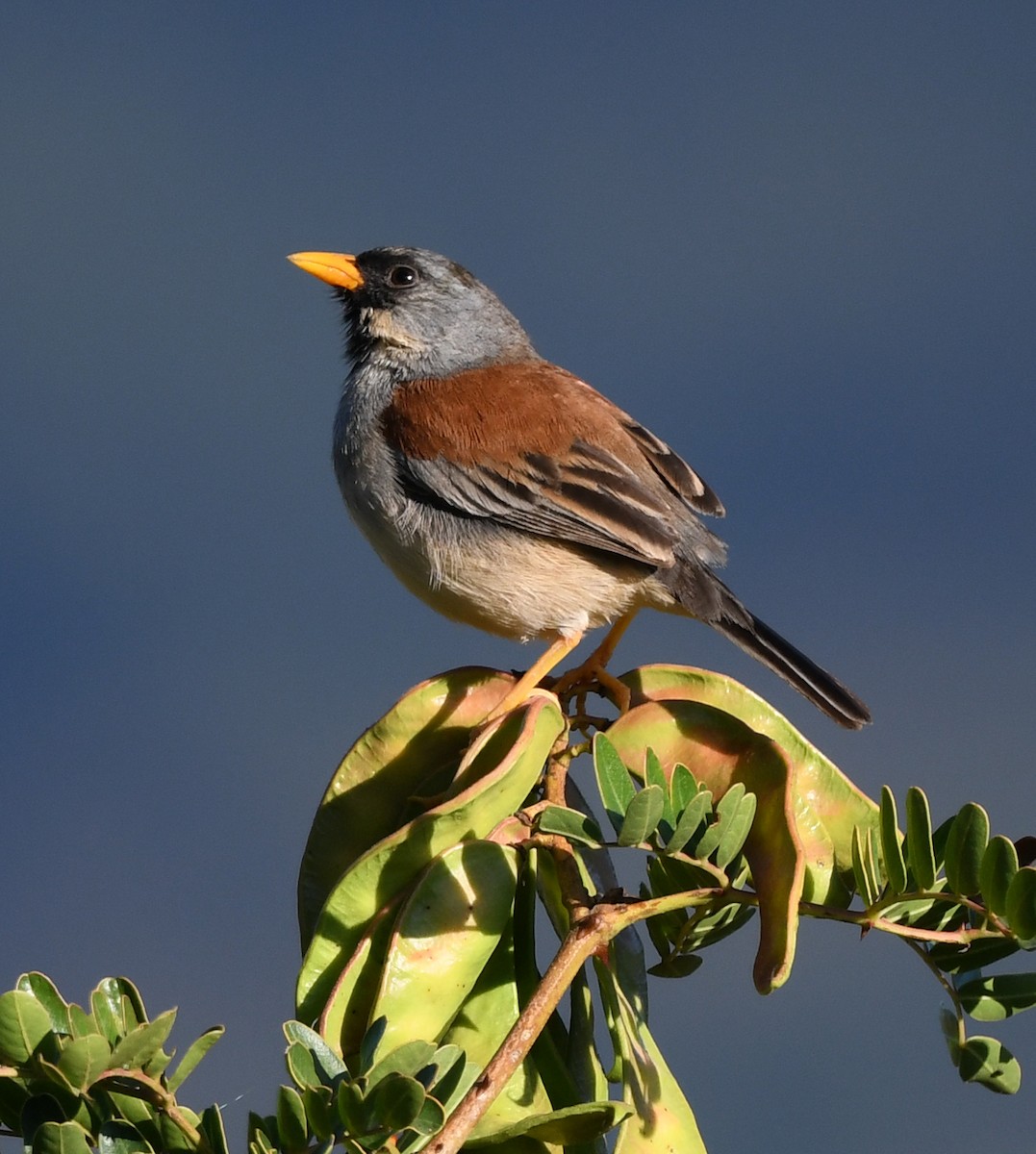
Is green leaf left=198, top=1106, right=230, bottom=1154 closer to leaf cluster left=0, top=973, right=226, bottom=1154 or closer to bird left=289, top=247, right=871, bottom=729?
leaf cluster left=0, top=973, right=226, bottom=1154

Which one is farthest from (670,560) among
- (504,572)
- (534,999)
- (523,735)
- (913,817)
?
(534,999)

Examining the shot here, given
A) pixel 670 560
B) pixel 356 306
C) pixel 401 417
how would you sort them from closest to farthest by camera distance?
1. pixel 670 560
2. pixel 401 417
3. pixel 356 306

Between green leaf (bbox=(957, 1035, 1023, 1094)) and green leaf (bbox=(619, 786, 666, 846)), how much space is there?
1.70 feet

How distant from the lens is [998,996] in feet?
6.17

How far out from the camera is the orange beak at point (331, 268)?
15.6 feet

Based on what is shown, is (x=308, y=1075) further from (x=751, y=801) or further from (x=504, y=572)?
(x=504, y=572)

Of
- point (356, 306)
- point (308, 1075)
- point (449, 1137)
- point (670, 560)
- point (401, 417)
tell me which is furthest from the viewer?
point (356, 306)

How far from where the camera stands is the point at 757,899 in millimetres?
1916

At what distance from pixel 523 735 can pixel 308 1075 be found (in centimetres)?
67

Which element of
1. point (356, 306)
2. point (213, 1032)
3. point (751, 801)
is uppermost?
point (356, 306)

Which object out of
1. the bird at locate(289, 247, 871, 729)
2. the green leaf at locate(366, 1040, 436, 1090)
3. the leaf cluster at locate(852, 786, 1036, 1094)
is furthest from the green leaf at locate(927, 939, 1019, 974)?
the bird at locate(289, 247, 871, 729)

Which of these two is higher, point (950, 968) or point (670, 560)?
point (670, 560)

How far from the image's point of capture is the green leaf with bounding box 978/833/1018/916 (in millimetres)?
1759

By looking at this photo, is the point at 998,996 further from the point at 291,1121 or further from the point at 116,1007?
the point at 116,1007
